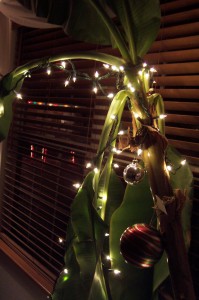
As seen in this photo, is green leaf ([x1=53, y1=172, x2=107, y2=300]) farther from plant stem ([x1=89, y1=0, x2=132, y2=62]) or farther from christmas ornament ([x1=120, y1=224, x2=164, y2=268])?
plant stem ([x1=89, y1=0, x2=132, y2=62])

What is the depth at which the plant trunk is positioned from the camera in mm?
674

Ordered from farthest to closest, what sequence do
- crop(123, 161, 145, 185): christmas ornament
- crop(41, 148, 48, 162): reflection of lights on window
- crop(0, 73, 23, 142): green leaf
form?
1. crop(41, 148, 48, 162): reflection of lights on window
2. crop(0, 73, 23, 142): green leaf
3. crop(123, 161, 145, 185): christmas ornament

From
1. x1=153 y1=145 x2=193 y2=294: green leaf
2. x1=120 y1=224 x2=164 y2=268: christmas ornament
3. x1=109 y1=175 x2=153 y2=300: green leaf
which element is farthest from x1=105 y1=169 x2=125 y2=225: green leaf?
x1=120 y1=224 x2=164 y2=268: christmas ornament

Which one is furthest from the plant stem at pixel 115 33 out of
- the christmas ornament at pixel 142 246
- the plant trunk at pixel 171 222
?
the christmas ornament at pixel 142 246

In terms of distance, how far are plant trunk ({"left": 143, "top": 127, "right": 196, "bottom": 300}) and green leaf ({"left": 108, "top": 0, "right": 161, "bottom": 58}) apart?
270mm

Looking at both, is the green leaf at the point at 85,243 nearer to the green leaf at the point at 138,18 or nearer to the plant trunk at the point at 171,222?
the plant trunk at the point at 171,222

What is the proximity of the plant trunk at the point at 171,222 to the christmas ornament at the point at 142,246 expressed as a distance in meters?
0.03

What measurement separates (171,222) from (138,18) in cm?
55

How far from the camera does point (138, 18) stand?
0.78 meters

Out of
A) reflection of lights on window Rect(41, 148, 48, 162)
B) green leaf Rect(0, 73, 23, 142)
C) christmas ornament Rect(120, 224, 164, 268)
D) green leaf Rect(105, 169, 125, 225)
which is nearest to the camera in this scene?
christmas ornament Rect(120, 224, 164, 268)

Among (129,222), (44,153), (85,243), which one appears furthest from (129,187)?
(44,153)

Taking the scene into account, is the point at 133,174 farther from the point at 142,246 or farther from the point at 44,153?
the point at 44,153

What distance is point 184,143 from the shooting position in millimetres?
1151

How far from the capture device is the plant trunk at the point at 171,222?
674 millimetres
